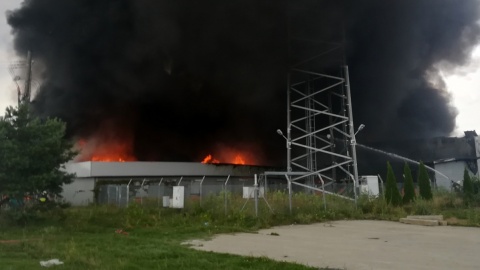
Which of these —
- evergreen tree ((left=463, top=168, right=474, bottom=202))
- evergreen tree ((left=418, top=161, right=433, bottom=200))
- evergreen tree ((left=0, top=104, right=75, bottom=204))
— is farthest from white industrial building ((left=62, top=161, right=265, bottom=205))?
evergreen tree ((left=463, top=168, right=474, bottom=202))

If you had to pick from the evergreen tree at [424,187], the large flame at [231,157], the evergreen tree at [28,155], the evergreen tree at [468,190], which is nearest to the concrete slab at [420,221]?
the evergreen tree at [424,187]

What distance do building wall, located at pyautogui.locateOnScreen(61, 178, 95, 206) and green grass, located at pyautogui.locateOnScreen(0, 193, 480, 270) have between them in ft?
38.8

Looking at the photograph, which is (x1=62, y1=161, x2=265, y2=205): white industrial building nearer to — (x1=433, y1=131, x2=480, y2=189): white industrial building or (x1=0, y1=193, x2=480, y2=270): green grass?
(x1=0, y1=193, x2=480, y2=270): green grass

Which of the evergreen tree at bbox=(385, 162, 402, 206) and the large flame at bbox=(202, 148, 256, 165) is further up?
the large flame at bbox=(202, 148, 256, 165)

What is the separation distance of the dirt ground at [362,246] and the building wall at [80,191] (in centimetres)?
1997

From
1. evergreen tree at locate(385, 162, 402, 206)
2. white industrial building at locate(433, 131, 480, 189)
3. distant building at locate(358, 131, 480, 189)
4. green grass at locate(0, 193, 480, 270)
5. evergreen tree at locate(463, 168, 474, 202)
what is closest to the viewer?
green grass at locate(0, 193, 480, 270)

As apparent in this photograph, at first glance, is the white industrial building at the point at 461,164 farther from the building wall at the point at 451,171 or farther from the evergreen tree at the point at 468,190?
the evergreen tree at the point at 468,190

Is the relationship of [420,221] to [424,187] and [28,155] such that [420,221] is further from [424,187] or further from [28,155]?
[28,155]

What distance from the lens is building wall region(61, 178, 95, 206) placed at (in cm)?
3253

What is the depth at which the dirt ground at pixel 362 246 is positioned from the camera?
948 cm

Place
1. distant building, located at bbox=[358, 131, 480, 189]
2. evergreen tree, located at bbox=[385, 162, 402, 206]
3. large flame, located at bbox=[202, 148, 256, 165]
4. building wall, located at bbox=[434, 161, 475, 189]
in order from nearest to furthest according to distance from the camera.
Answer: evergreen tree, located at bbox=[385, 162, 402, 206] → building wall, located at bbox=[434, 161, 475, 189] → distant building, located at bbox=[358, 131, 480, 189] → large flame, located at bbox=[202, 148, 256, 165]

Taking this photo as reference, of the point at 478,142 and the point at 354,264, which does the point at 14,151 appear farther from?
the point at 478,142

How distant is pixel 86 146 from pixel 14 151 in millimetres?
21946

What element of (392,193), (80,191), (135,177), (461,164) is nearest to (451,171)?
(461,164)
